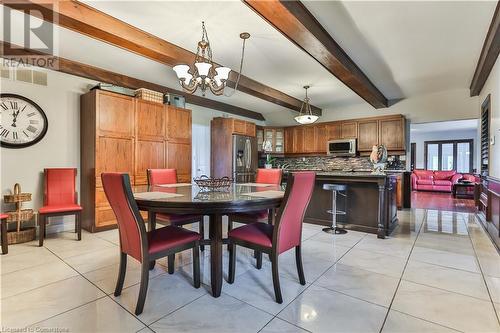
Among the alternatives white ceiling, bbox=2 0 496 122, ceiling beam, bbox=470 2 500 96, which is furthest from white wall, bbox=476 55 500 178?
white ceiling, bbox=2 0 496 122

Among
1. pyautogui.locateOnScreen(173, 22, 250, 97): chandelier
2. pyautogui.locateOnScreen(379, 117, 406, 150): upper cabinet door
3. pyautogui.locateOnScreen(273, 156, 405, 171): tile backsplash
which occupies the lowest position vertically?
pyautogui.locateOnScreen(273, 156, 405, 171): tile backsplash

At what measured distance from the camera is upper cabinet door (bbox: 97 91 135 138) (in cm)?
365

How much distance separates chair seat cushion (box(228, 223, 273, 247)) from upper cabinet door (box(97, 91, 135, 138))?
2829 millimetres

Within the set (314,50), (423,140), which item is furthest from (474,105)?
(423,140)

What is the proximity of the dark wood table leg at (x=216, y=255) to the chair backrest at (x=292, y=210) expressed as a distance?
427 mm

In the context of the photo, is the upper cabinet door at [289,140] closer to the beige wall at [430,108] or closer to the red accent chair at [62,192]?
the beige wall at [430,108]

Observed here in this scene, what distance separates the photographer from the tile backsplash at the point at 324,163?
633 centimetres

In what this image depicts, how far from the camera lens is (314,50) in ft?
9.73

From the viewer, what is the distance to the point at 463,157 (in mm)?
10875

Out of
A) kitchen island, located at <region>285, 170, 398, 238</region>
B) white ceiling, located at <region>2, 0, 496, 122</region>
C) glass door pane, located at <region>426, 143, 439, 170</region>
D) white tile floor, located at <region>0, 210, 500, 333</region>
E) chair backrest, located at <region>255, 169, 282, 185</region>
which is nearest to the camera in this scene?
white tile floor, located at <region>0, 210, 500, 333</region>

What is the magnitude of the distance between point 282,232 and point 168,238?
844 mm

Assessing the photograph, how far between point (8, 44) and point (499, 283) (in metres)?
5.76

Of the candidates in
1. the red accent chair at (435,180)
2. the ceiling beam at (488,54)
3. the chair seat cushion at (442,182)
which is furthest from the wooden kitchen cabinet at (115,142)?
the chair seat cushion at (442,182)

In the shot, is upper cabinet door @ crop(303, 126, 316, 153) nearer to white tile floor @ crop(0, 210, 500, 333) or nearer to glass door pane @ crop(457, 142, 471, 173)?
white tile floor @ crop(0, 210, 500, 333)
